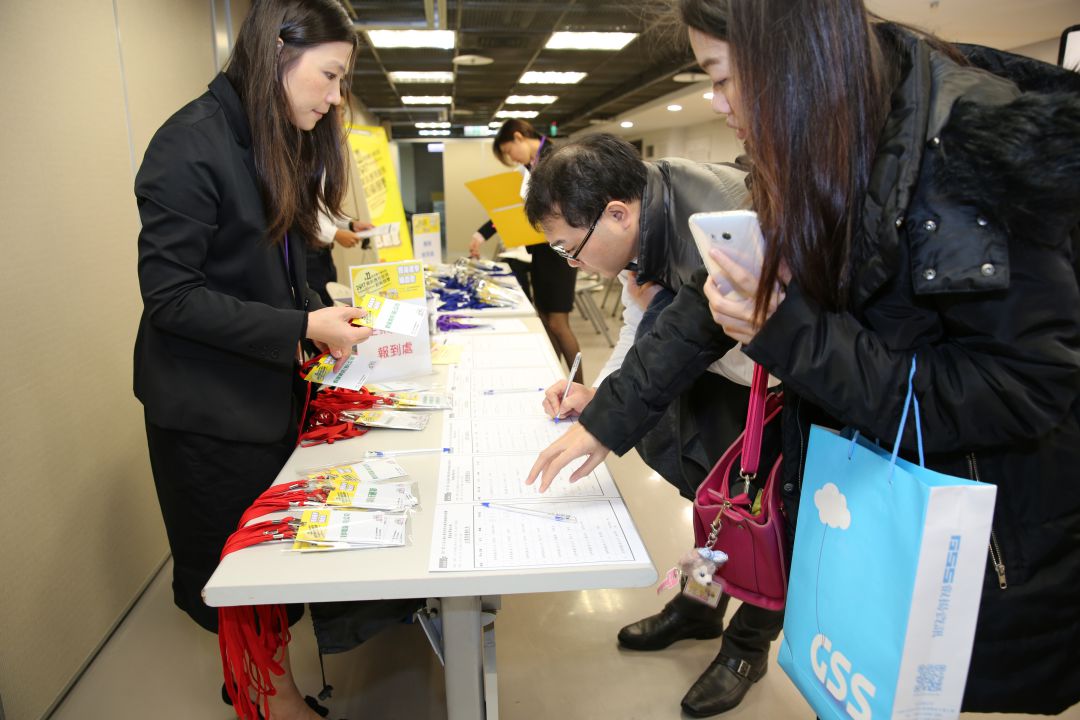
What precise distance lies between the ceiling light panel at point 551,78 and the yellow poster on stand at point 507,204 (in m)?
4.86

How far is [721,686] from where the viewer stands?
166cm

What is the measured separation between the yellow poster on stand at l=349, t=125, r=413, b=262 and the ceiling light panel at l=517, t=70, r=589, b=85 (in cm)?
445

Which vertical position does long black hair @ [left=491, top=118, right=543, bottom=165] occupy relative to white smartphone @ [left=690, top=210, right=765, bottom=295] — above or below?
above

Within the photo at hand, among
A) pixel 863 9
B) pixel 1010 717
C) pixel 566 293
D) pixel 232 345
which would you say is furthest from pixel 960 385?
pixel 566 293

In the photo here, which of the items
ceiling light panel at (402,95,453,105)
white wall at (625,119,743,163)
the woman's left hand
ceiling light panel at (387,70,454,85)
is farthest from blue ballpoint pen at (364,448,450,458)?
ceiling light panel at (402,95,453,105)

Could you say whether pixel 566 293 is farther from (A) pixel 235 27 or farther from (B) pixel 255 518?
(B) pixel 255 518

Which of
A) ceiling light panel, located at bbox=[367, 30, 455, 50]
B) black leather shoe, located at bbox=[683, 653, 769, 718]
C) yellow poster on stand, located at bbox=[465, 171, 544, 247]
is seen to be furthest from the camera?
ceiling light panel, located at bbox=[367, 30, 455, 50]

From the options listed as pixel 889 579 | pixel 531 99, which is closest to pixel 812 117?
pixel 889 579

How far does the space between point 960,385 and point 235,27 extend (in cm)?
364

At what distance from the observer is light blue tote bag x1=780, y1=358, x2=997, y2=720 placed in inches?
23.0

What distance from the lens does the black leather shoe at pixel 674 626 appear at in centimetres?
188

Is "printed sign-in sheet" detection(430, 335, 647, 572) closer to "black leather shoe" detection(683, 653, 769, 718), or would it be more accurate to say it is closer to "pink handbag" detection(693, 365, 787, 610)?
"pink handbag" detection(693, 365, 787, 610)

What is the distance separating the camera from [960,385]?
624 mm

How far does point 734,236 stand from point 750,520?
1.48 ft
